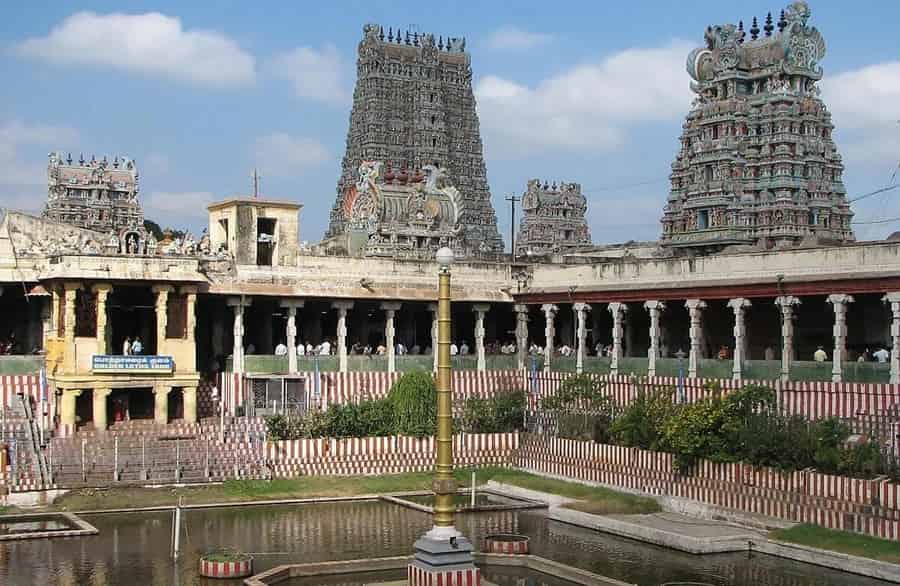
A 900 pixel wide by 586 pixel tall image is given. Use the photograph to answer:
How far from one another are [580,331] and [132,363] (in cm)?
1608

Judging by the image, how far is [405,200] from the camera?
6756 cm

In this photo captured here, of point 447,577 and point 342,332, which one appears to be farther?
point 342,332

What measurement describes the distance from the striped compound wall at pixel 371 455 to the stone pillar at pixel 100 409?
549 centimetres

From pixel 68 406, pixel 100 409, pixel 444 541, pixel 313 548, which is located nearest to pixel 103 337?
pixel 100 409

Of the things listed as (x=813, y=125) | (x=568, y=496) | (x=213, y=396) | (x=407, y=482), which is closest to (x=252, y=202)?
(x=213, y=396)

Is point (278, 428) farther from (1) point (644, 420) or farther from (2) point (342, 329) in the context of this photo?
(1) point (644, 420)

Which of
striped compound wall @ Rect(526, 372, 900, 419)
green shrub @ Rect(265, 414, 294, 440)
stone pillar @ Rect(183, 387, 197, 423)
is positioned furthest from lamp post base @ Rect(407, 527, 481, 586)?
stone pillar @ Rect(183, 387, 197, 423)

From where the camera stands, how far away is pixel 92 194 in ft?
309

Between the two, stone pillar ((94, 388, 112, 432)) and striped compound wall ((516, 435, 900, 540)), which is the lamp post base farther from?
stone pillar ((94, 388, 112, 432))

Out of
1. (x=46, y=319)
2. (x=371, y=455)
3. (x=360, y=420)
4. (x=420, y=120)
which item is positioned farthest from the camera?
(x=420, y=120)

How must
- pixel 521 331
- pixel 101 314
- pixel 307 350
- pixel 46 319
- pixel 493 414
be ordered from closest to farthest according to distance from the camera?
pixel 101 314, pixel 493 414, pixel 46 319, pixel 307 350, pixel 521 331

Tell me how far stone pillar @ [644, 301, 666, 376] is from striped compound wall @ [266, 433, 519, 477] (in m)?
5.58

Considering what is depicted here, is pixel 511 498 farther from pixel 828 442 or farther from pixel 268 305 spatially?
pixel 268 305

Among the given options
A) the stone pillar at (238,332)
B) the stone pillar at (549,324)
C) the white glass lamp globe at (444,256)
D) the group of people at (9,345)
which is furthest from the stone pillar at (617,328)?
the white glass lamp globe at (444,256)
